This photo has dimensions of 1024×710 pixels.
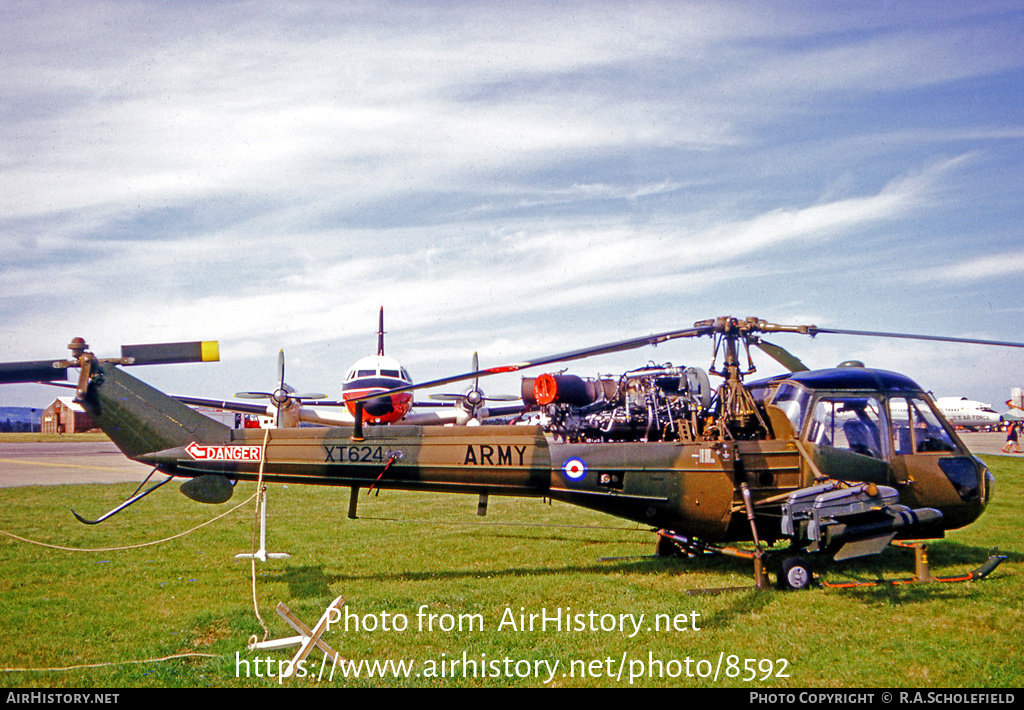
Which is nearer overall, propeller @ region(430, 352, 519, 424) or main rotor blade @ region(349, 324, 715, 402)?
main rotor blade @ region(349, 324, 715, 402)

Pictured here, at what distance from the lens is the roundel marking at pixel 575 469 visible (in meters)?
9.80

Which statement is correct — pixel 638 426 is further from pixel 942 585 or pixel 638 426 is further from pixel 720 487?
pixel 942 585

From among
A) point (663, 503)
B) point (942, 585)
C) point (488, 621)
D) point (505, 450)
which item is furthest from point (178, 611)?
point (942, 585)

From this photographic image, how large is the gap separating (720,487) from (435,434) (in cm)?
406

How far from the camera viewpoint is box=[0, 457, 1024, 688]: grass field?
6.25 metres

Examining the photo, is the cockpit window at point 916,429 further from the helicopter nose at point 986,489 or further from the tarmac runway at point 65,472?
the tarmac runway at point 65,472

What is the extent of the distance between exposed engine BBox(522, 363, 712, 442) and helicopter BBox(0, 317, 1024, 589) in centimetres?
3

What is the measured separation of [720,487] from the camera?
960 centimetres

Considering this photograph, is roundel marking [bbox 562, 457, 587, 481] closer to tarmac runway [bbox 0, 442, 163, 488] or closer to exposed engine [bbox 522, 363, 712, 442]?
exposed engine [bbox 522, 363, 712, 442]

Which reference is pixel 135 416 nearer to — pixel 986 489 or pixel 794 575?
pixel 794 575

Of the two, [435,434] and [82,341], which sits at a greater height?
[82,341]

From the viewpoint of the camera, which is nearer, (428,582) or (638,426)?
(428,582)

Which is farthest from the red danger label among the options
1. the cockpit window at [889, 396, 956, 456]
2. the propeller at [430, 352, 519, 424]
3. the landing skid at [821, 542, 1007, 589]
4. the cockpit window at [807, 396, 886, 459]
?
the propeller at [430, 352, 519, 424]

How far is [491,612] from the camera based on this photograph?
316 inches
